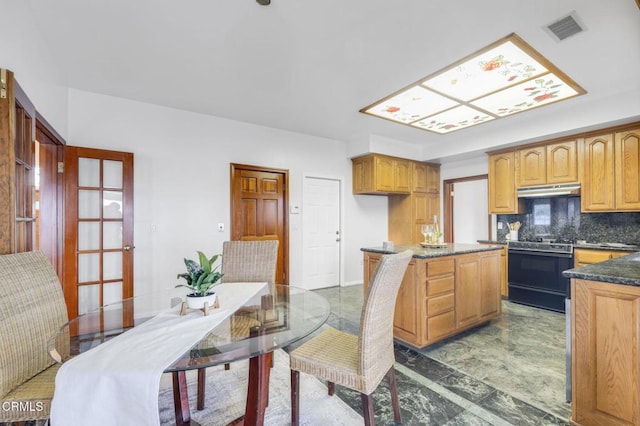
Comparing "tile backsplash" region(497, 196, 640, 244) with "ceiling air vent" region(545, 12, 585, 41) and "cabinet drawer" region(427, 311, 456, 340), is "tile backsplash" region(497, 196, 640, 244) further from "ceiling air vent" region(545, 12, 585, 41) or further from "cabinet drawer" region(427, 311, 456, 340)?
"ceiling air vent" region(545, 12, 585, 41)

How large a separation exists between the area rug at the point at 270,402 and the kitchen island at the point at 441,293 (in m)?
1.03

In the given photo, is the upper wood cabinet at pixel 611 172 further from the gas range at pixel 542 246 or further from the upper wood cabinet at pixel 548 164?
the gas range at pixel 542 246

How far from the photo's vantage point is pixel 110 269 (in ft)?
10.5

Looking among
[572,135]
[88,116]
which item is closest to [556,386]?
[572,135]

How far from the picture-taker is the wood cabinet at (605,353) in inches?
55.9

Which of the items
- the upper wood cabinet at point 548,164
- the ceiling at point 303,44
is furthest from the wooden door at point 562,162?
the ceiling at point 303,44

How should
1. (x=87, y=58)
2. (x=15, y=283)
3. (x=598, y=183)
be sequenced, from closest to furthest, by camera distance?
(x=15, y=283) < (x=87, y=58) < (x=598, y=183)

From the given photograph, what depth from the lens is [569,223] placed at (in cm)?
411

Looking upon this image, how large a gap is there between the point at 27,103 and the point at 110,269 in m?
1.91

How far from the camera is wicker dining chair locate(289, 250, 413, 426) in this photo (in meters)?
1.40

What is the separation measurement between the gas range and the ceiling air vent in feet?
8.75

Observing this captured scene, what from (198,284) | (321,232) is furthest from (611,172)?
A: (198,284)

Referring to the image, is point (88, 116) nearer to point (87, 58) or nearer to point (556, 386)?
point (87, 58)

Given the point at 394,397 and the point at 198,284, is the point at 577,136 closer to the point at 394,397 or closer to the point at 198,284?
the point at 394,397
